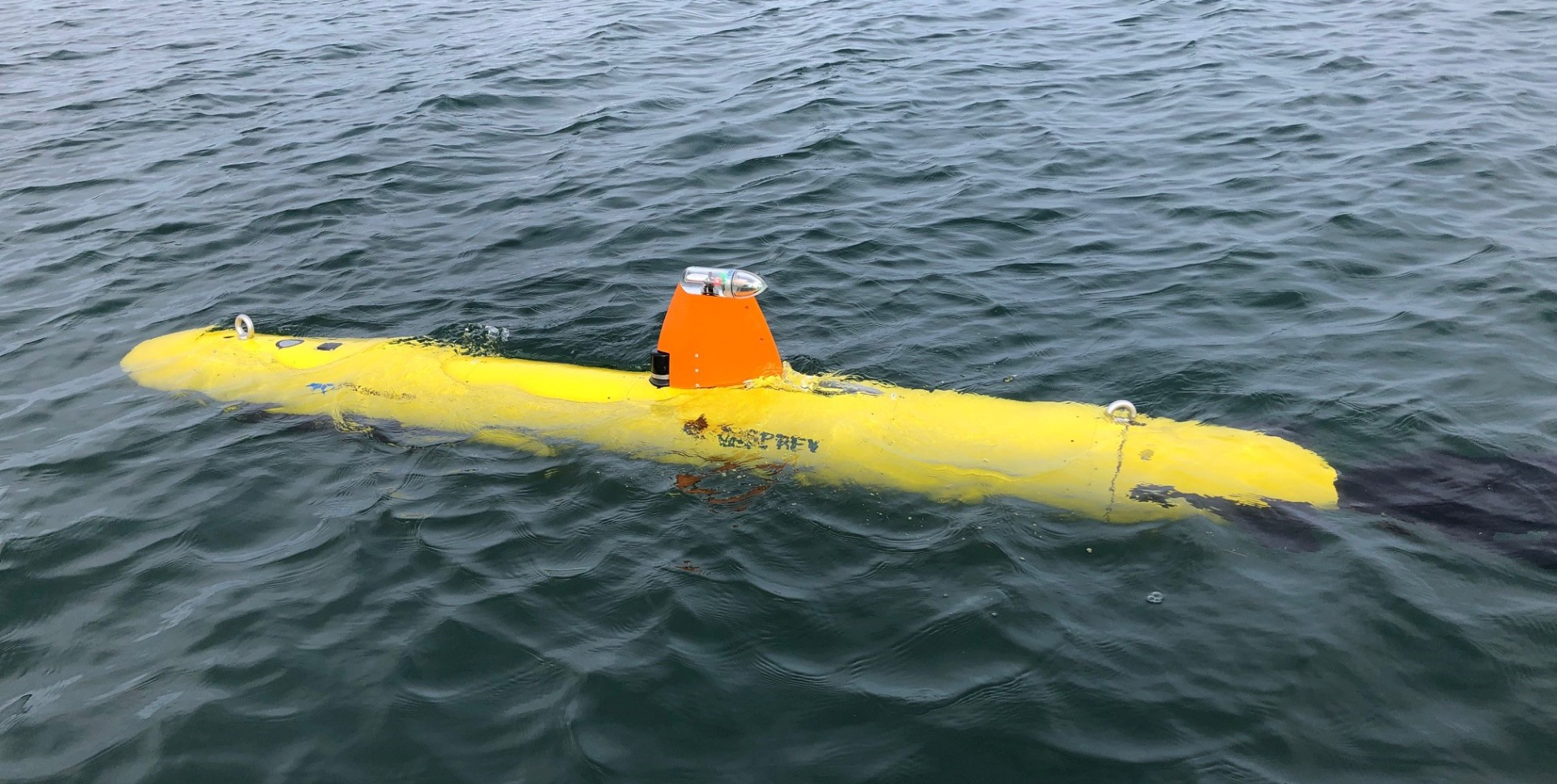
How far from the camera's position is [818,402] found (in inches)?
240

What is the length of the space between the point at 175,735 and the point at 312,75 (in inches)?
504

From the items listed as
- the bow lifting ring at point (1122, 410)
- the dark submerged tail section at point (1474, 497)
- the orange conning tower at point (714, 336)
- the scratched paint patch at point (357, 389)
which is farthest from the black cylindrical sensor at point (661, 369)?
the dark submerged tail section at point (1474, 497)

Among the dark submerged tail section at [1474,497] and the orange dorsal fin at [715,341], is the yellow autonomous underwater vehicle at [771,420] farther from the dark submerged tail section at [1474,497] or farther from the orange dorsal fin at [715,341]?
the dark submerged tail section at [1474,497]

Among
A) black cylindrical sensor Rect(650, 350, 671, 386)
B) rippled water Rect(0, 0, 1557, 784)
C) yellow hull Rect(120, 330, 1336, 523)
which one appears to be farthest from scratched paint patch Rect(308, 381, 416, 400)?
black cylindrical sensor Rect(650, 350, 671, 386)

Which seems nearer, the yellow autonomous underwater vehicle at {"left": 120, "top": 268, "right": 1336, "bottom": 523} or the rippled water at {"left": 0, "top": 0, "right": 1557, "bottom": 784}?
the rippled water at {"left": 0, "top": 0, "right": 1557, "bottom": 784}

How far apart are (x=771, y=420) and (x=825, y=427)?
12.7 inches

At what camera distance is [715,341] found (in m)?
6.11

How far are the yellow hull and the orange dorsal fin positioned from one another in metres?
0.10

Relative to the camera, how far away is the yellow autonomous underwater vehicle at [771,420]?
17.8ft

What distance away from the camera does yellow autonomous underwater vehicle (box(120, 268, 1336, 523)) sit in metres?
5.42

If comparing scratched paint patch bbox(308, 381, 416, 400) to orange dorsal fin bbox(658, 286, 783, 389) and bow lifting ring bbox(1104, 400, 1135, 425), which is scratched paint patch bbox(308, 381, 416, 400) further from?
bow lifting ring bbox(1104, 400, 1135, 425)

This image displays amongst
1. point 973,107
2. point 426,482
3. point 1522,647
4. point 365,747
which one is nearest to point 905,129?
point 973,107

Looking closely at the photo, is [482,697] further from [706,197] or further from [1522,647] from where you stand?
[706,197]

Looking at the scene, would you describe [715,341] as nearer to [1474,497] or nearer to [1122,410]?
[1122,410]
